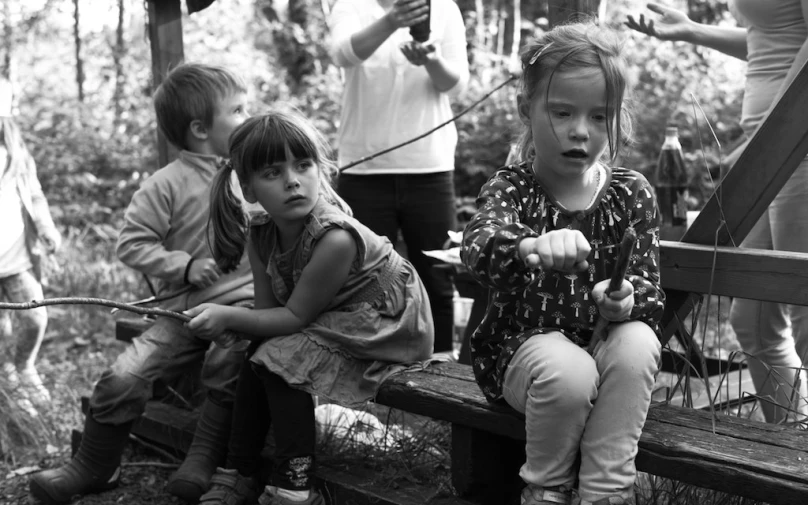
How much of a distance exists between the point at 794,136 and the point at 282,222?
1432mm

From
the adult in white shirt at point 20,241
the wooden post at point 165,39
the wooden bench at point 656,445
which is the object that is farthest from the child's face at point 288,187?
the adult in white shirt at point 20,241

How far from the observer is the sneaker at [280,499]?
8.92 feet

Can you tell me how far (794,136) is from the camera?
2.31 meters

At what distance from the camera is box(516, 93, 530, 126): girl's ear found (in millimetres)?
2314

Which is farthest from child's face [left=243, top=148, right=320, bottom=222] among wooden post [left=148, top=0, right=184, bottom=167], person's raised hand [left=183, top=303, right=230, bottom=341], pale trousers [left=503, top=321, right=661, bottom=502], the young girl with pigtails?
wooden post [left=148, top=0, right=184, bottom=167]

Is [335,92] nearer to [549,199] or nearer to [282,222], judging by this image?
[282,222]

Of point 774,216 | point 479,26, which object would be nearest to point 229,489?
point 774,216

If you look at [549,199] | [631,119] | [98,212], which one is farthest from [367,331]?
[98,212]

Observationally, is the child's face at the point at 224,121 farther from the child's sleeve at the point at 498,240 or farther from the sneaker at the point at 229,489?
the child's sleeve at the point at 498,240

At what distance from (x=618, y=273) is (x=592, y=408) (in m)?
0.40

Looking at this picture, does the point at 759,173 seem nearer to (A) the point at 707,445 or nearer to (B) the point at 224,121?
(A) the point at 707,445

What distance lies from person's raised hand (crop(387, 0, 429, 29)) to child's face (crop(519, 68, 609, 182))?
1.47m

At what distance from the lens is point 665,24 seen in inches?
129

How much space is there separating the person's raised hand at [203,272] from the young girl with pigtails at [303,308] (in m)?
0.29
